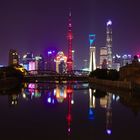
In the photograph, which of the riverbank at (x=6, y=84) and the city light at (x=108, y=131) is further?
the riverbank at (x=6, y=84)

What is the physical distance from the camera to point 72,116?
2620 centimetres

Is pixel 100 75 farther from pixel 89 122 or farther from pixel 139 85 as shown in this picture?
pixel 89 122

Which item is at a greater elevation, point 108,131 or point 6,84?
point 108,131

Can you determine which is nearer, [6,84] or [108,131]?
[108,131]

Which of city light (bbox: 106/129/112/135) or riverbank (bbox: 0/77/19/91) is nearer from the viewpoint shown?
city light (bbox: 106/129/112/135)

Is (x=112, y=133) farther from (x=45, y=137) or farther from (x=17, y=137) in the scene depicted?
(x=17, y=137)

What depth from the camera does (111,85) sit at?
7369cm

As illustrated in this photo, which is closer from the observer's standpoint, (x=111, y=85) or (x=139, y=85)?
(x=139, y=85)

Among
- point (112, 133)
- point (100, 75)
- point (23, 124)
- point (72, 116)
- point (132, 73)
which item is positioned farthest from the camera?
point (100, 75)

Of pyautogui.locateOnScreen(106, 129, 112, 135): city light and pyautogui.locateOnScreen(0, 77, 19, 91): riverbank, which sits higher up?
pyautogui.locateOnScreen(106, 129, 112, 135): city light

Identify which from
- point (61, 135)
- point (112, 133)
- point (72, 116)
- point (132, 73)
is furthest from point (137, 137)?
point (132, 73)

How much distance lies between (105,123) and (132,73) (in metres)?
50.6

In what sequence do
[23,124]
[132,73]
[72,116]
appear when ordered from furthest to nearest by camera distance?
[132,73]
[72,116]
[23,124]

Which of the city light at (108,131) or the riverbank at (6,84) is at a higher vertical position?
the city light at (108,131)
